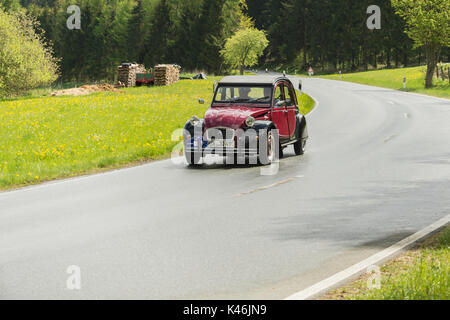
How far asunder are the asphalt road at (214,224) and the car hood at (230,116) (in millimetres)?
1028

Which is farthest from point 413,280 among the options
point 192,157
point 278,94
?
point 278,94

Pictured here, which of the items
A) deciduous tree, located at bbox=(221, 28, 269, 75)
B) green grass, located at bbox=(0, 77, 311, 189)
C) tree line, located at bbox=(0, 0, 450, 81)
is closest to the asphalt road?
green grass, located at bbox=(0, 77, 311, 189)

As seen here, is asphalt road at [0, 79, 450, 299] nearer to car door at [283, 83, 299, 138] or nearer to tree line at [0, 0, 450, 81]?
car door at [283, 83, 299, 138]

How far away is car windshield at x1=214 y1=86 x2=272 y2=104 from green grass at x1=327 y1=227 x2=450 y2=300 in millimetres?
8741

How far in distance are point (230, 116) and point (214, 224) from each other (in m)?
6.03

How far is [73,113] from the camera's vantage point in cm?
2766

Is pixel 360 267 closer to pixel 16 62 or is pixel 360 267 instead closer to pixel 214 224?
pixel 214 224

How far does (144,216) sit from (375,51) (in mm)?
98023

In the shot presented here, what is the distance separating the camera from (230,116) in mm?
14727

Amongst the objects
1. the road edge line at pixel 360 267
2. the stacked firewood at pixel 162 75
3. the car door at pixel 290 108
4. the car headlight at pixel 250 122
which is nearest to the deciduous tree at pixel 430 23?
the stacked firewood at pixel 162 75

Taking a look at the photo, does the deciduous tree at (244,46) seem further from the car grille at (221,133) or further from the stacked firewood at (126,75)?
the car grille at (221,133)

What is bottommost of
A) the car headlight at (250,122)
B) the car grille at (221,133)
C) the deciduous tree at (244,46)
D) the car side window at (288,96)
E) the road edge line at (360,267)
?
the road edge line at (360,267)

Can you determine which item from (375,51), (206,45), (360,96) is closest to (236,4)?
(206,45)

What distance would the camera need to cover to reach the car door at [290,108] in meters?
16.5
